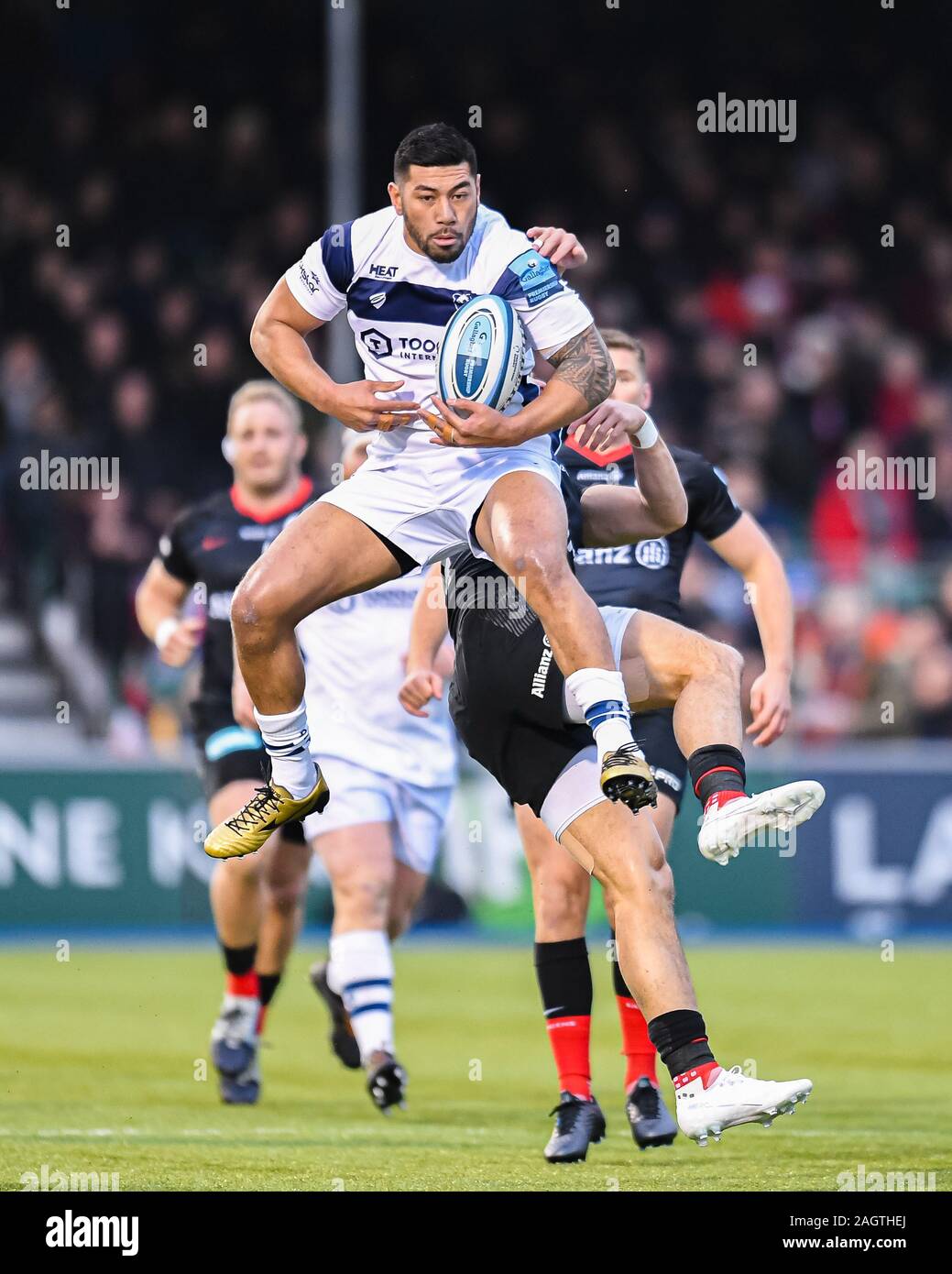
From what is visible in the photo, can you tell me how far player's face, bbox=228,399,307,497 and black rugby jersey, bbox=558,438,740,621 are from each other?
1.61 m

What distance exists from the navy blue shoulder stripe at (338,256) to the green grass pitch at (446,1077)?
9.13 ft

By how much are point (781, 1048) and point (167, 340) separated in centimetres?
1112

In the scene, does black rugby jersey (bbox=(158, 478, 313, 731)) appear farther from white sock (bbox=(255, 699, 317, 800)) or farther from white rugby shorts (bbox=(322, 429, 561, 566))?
white rugby shorts (bbox=(322, 429, 561, 566))

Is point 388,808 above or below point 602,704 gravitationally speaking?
below

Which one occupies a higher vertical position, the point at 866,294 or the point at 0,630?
the point at 866,294

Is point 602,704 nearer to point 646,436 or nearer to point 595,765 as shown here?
point 595,765

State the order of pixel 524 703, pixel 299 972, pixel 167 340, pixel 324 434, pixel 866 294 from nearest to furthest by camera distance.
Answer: pixel 524 703 → pixel 299 972 → pixel 324 434 → pixel 167 340 → pixel 866 294

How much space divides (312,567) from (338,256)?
99 cm

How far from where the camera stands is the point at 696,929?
15961 mm

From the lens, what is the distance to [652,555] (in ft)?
26.6

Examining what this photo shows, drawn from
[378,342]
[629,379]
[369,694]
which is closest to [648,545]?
[629,379]

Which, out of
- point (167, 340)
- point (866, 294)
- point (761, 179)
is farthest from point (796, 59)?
point (167, 340)

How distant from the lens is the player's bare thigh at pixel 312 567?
627cm

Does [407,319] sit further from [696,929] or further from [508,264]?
[696,929]
